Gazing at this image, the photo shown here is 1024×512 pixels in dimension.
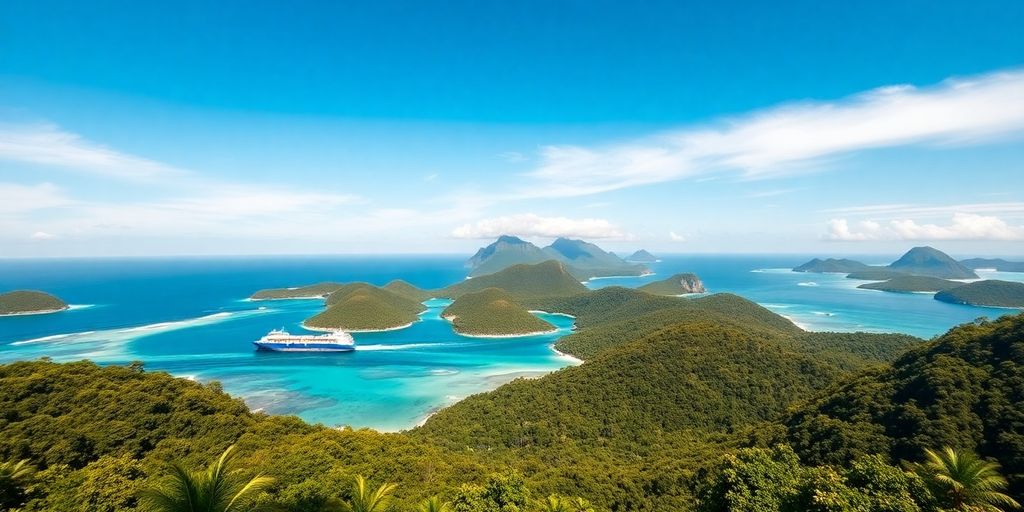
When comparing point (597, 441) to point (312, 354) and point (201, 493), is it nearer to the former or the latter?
point (201, 493)

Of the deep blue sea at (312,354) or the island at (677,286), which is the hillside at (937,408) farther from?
the island at (677,286)

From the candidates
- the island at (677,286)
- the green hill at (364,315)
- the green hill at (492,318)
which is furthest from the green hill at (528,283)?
the green hill at (364,315)

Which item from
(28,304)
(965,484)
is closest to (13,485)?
(965,484)

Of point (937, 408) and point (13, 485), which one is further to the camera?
point (937, 408)

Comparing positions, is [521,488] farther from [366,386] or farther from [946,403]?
[366,386]

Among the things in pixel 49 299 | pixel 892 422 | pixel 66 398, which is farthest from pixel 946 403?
pixel 49 299

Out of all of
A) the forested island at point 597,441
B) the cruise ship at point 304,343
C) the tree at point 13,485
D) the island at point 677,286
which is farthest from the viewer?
the island at point 677,286
